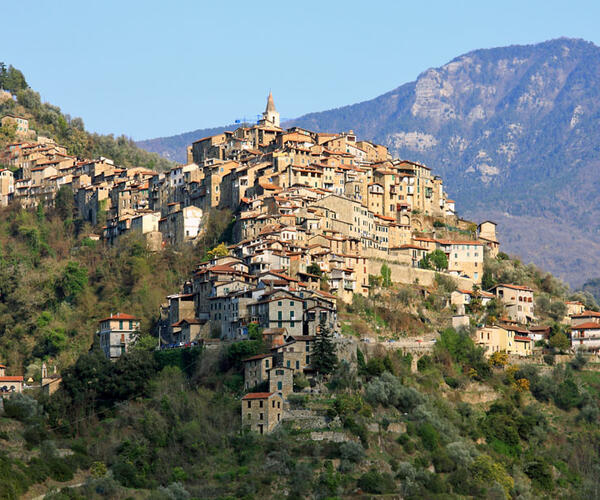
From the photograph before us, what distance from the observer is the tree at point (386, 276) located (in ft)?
266

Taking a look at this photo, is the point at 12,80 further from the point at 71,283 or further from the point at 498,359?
the point at 498,359

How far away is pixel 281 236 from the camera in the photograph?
80.3m

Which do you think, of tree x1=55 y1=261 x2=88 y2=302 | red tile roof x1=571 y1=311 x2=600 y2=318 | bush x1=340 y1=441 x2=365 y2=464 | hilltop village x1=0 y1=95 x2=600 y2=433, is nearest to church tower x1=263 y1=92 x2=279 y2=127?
hilltop village x1=0 y1=95 x2=600 y2=433

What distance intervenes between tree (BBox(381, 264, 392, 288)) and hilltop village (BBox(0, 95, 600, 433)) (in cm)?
16

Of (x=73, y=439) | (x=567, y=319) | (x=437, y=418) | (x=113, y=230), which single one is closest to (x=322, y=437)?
(x=437, y=418)

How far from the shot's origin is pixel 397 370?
69.9m

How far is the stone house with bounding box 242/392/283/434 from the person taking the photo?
61562mm

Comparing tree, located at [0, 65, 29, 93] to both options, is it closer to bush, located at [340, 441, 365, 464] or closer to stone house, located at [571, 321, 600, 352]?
stone house, located at [571, 321, 600, 352]

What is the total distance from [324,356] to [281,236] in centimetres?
1695

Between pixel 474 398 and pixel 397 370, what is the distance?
610cm

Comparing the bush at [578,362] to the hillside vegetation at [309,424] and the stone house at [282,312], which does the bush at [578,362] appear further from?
the stone house at [282,312]

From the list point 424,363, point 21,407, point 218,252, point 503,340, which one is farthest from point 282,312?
point 503,340

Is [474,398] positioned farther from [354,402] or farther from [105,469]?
[105,469]

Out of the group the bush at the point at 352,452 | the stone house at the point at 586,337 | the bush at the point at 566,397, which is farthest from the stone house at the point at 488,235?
the bush at the point at 352,452
